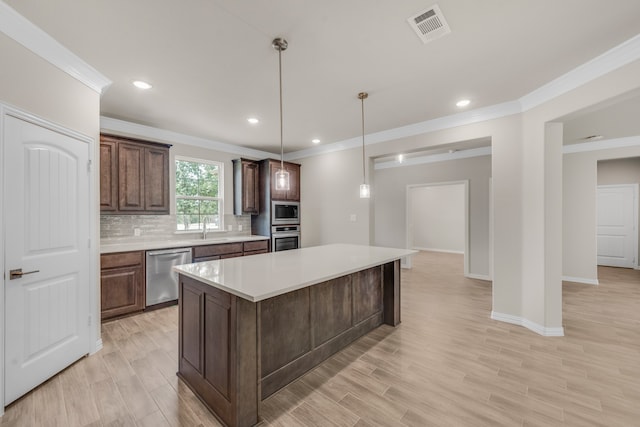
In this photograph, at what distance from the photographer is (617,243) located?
245 inches

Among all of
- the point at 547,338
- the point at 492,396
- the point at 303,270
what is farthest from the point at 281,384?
the point at 547,338

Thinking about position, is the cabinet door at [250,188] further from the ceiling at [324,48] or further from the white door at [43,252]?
the white door at [43,252]

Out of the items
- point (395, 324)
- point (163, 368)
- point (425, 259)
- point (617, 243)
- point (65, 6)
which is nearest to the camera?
point (65, 6)

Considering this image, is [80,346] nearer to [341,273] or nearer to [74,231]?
[74,231]

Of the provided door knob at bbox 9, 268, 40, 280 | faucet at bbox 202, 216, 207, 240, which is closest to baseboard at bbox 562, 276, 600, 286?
faucet at bbox 202, 216, 207, 240

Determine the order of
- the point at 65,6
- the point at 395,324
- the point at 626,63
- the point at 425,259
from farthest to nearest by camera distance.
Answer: the point at 425,259 → the point at 395,324 → the point at 626,63 → the point at 65,6

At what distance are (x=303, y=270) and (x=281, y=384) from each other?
90 centimetres

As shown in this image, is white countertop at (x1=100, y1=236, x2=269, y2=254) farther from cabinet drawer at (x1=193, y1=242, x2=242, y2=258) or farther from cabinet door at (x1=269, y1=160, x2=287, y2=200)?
cabinet door at (x1=269, y1=160, x2=287, y2=200)

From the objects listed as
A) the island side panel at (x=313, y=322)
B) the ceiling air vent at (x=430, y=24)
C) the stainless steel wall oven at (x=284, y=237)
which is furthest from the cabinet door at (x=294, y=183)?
the ceiling air vent at (x=430, y=24)

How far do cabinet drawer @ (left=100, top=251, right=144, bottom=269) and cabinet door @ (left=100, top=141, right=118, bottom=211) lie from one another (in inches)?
26.0

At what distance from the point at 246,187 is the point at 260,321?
11.6ft

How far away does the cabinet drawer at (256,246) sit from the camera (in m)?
4.75

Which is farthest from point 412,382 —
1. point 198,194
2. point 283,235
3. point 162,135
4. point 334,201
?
point 162,135

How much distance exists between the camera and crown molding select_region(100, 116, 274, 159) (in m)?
3.76
